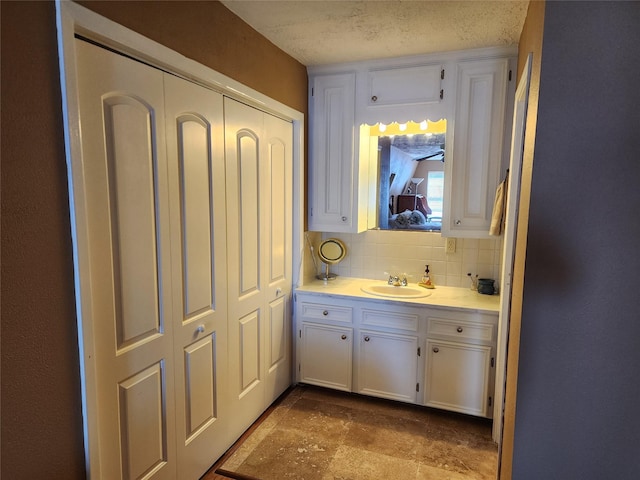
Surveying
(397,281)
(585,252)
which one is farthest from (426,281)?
(585,252)

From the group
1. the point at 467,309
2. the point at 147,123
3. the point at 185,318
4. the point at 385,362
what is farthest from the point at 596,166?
the point at 385,362

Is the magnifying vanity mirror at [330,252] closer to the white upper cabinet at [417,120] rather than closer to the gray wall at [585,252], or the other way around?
the white upper cabinet at [417,120]

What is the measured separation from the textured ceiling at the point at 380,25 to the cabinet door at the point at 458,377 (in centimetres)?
184

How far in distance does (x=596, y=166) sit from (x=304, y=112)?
1.98m

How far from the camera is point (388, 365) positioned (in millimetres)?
2570

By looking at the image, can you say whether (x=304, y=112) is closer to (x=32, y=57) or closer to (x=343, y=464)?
(x=32, y=57)

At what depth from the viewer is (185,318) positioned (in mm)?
1761

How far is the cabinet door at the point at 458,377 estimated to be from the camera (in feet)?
7.69

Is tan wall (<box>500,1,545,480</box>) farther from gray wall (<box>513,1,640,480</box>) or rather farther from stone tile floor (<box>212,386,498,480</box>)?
stone tile floor (<box>212,386,498,480</box>)

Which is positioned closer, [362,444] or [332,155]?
[362,444]

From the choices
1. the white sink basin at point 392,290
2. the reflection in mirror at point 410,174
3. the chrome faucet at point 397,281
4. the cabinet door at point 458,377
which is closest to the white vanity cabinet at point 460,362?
the cabinet door at point 458,377

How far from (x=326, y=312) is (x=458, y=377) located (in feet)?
3.11

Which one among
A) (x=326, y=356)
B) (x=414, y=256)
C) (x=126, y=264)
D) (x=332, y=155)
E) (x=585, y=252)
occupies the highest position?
(x=332, y=155)

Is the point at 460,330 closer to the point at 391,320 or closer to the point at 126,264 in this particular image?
the point at 391,320
